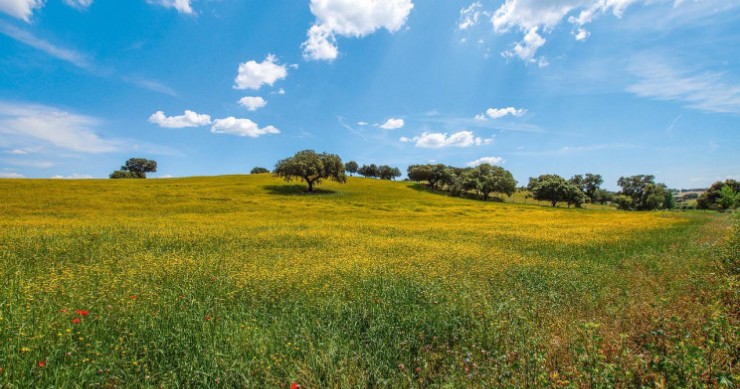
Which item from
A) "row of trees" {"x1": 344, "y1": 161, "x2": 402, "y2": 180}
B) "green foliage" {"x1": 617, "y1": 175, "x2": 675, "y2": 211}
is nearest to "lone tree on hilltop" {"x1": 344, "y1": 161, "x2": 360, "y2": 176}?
"row of trees" {"x1": 344, "y1": 161, "x2": 402, "y2": 180}

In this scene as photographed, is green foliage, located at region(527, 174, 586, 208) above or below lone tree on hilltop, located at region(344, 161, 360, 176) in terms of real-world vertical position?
below

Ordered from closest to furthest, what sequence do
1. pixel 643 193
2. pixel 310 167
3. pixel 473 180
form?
pixel 310 167 < pixel 473 180 < pixel 643 193

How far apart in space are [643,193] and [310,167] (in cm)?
11628

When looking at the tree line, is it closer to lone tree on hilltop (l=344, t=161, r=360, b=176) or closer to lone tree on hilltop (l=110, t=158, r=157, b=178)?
lone tree on hilltop (l=110, t=158, r=157, b=178)

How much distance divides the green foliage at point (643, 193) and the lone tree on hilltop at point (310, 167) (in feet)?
350

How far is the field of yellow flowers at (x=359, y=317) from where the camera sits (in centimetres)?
481

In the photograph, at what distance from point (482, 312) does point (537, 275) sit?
5151mm

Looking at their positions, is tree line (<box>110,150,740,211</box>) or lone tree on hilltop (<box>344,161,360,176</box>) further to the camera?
lone tree on hilltop (<box>344,161,360,176</box>)

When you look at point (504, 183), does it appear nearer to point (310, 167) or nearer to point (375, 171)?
point (310, 167)

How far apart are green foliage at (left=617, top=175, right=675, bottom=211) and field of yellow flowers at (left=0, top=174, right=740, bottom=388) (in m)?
121

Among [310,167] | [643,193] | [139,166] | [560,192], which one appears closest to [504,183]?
[560,192]

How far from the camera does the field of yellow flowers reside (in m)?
4.81

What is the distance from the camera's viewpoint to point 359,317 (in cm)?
709

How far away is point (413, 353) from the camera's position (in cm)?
593
